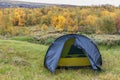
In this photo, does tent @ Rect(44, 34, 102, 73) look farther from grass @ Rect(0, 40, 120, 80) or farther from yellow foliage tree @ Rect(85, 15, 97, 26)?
yellow foliage tree @ Rect(85, 15, 97, 26)

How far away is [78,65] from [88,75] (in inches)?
47.4

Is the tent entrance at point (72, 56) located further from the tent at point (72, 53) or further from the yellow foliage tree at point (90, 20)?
the yellow foliage tree at point (90, 20)

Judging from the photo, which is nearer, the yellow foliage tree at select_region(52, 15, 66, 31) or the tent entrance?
the tent entrance

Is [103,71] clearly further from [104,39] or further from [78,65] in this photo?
[104,39]

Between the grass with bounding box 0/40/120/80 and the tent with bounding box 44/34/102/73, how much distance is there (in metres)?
0.37

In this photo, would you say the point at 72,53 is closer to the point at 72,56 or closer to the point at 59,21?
the point at 72,56

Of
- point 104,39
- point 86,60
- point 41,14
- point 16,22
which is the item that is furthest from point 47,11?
point 86,60

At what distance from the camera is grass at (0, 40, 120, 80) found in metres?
9.59

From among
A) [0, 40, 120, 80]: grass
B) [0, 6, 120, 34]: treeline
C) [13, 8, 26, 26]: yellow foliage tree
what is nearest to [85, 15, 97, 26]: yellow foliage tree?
[0, 6, 120, 34]: treeline

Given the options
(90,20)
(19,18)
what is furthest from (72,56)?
(19,18)

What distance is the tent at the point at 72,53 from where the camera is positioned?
1041cm

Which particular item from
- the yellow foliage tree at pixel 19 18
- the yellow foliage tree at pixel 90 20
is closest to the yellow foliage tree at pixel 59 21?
the yellow foliage tree at pixel 90 20

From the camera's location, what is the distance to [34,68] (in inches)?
421

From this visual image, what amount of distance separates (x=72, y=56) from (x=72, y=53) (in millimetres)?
240
